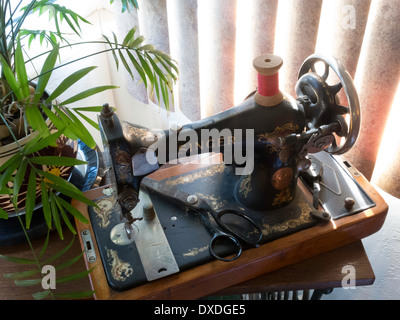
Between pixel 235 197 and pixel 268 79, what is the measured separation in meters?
0.34

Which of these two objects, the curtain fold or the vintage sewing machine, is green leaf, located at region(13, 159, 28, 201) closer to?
the vintage sewing machine

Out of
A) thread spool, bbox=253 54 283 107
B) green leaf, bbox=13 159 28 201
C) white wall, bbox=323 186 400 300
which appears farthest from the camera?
white wall, bbox=323 186 400 300

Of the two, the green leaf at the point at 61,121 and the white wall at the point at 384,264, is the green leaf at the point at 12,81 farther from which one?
the white wall at the point at 384,264

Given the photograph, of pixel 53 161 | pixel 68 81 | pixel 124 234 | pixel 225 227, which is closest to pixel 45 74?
pixel 68 81

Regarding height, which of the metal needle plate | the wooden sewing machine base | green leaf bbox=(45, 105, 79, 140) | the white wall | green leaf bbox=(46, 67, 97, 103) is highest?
green leaf bbox=(46, 67, 97, 103)

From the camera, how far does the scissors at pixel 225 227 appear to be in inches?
40.9

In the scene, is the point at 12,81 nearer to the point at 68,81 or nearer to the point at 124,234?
the point at 68,81

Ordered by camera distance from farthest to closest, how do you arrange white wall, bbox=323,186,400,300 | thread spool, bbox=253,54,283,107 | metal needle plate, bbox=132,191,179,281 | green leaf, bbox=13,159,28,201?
white wall, bbox=323,186,400,300, metal needle plate, bbox=132,191,179,281, thread spool, bbox=253,54,283,107, green leaf, bbox=13,159,28,201

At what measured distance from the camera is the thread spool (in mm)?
900

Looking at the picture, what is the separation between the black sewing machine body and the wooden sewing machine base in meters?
0.02

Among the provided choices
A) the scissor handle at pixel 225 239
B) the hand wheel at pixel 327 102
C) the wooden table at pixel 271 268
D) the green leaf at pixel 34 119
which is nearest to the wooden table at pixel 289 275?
the wooden table at pixel 271 268

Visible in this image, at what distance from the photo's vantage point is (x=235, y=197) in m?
1.16

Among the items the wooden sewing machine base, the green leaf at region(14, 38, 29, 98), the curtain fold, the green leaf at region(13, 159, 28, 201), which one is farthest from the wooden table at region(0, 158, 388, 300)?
the green leaf at region(14, 38, 29, 98)

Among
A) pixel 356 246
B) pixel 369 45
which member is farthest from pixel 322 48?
pixel 356 246
